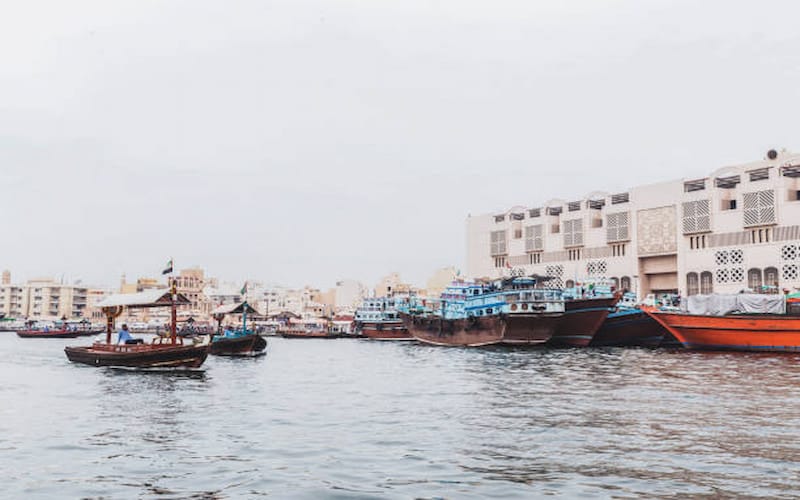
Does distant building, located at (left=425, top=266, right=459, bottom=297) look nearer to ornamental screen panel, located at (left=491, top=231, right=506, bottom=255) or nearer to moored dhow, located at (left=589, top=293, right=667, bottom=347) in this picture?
ornamental screen panel, located at (left=491, top=231, right=506, bottom=255)

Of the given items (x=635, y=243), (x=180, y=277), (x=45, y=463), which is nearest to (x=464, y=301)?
(x=635, y=243)

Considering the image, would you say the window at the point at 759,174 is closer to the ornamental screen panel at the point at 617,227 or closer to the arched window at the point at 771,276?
the arched window at the point at 771,276

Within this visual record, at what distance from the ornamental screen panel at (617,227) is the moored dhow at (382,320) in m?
25.2

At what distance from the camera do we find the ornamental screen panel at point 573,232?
276 ft

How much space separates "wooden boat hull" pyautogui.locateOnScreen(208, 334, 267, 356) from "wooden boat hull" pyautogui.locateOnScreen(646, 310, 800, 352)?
2659 centimetres

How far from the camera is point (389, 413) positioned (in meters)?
18.7

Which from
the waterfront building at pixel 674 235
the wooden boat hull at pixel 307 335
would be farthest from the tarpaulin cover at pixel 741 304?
the wooden boat hull at pixel 307 335

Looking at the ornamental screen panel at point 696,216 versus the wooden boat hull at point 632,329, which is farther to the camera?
the ornamental screen panel at point 696,216

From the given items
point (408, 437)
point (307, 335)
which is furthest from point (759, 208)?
point (408, 437)

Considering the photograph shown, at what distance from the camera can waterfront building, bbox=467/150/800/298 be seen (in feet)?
214

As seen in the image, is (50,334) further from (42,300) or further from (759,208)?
(759,208)

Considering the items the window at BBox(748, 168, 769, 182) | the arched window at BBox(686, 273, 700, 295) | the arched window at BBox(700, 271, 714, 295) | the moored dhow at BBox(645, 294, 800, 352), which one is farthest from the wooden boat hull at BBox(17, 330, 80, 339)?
the window at BBox(748, 168, 769, 182)

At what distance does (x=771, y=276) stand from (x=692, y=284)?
27.1ft

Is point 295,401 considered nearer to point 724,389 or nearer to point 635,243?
point 724,389
